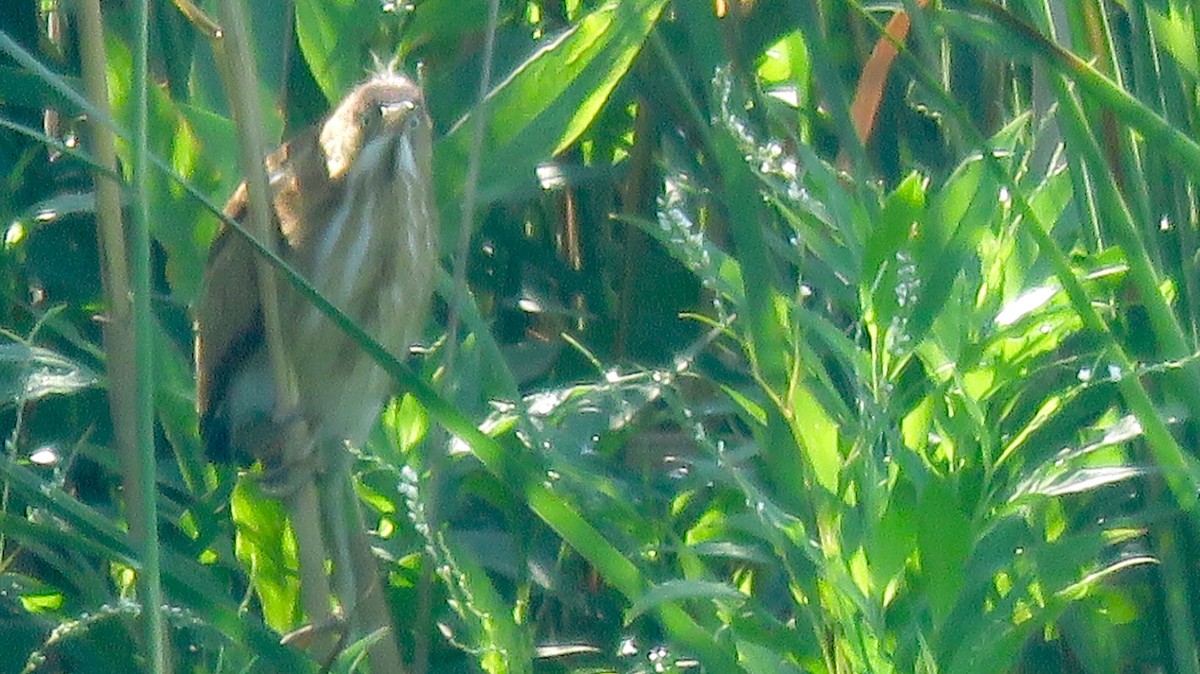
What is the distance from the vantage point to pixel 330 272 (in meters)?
1.39

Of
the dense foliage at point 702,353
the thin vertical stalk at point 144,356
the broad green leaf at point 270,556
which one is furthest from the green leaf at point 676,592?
the broad green leaf at point 270,556

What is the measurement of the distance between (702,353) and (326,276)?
0.29m

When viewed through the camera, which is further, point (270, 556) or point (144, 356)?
point (270, 556)

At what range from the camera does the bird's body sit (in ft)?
4.37

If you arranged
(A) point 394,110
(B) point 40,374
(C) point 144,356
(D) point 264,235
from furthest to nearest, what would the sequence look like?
(A) point 394,110
(B) point 40,374
(D) point 264,235
(C) point 144,356

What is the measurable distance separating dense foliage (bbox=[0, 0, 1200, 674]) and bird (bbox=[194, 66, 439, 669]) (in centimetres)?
4

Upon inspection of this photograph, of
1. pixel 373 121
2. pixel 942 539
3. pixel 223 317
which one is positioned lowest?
pixel 942 539

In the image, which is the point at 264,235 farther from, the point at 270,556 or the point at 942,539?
the point at 942,539

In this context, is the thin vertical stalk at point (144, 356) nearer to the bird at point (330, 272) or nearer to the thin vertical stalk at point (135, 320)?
→ the thin vertical stalk at point (135, 320)

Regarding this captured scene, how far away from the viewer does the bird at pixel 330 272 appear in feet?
4.30

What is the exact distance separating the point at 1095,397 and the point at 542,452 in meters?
0.28

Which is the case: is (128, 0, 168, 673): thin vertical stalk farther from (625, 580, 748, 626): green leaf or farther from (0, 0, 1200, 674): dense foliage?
(625, 580, 748, 626): green leaf

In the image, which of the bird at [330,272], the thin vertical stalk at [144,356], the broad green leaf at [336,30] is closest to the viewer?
the thin vertical stalk at [144,356]

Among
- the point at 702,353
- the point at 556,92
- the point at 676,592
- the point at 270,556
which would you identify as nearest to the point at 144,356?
the point at 676,592
